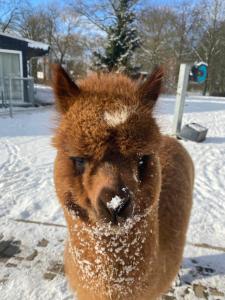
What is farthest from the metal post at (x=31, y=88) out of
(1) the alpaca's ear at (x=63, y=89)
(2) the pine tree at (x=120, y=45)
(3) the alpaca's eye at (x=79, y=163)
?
(3) the alpaca's eye at (x=79, y=163)

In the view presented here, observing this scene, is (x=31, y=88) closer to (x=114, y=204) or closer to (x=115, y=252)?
(x=115, y=252)

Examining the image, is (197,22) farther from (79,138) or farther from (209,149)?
(79,138)

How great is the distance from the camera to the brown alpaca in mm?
1269

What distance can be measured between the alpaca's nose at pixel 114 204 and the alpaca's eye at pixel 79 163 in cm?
21

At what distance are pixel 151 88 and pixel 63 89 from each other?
45 centimetres

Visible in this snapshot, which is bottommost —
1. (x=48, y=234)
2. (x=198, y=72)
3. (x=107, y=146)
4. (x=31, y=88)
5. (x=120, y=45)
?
(x=48, y=234)

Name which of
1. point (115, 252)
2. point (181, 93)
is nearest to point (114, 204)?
point (115, 252)

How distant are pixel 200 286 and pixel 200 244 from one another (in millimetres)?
614

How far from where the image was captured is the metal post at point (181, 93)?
748cm

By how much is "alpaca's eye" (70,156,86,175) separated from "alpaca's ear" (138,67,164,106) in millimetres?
439

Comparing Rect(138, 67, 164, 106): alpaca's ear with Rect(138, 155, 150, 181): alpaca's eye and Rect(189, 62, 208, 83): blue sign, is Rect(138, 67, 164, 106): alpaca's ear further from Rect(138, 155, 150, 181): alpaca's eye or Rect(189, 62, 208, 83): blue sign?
Rect(189, 62, 208, 83): blue sign

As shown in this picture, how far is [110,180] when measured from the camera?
4.00ft

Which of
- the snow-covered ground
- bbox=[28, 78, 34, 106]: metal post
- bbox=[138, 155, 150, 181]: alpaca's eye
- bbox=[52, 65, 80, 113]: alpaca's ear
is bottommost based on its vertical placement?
the snow-covered ground

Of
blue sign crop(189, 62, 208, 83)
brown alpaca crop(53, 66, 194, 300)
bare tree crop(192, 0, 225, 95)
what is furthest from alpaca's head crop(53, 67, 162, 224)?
bare tree crop(192, 0, 225, 95)
